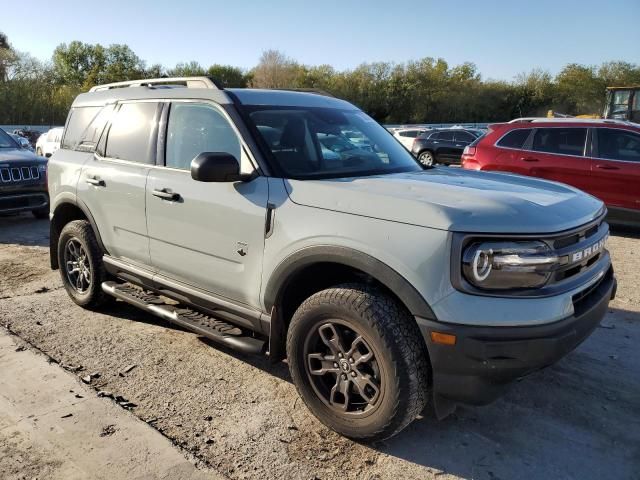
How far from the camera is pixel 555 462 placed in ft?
9.20

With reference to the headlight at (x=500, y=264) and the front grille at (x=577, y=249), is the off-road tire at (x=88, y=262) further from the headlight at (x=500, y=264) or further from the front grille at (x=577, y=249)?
the front grille at (x=577, y=249)

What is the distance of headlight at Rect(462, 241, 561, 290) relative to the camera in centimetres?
249

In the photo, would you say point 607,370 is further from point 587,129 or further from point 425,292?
point 587,129

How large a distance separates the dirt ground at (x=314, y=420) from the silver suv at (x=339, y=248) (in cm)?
25

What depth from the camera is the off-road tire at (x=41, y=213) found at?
9.51 m

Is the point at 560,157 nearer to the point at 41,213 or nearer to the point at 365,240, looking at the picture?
the point at 365,240

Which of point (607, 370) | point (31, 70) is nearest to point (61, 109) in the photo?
point (31, 70)

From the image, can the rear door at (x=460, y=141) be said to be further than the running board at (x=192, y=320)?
Yes

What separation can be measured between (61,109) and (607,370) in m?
37.7

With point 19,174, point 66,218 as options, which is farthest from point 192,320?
point 19,174

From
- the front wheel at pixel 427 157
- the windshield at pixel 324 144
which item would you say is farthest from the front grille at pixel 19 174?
the front wheel at pixel 427 157

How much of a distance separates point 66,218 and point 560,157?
22.9ft

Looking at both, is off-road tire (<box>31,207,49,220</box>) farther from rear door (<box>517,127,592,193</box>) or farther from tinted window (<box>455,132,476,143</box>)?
tinted window (<box>455,132,476,143</box>)

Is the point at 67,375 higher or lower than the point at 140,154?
lower
